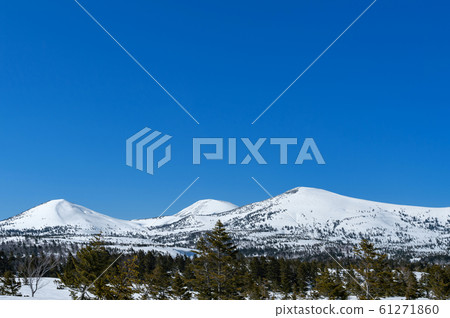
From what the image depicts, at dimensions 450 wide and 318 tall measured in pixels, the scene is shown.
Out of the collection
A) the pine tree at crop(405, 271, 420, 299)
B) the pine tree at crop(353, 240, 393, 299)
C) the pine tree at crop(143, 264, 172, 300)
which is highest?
the pine tree at crop(353, 240, 393, 299)

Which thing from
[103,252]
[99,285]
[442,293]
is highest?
[103,252]

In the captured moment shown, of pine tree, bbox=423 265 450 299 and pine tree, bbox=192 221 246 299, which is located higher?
pine tree, bbox=192 221 246 299

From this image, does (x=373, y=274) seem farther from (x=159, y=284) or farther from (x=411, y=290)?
(x=411, y=290)

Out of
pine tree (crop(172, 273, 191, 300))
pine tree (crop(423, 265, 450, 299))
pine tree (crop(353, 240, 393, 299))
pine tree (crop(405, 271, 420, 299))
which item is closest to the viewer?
pine tree (crop(353, 240, 393, 299))

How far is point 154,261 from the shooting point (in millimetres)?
97562

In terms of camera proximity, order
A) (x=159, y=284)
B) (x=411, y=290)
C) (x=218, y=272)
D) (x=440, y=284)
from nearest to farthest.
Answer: (x=218, y=272) < (x=159, y=284) < (x=440, y=284) < (x=411, y=290)

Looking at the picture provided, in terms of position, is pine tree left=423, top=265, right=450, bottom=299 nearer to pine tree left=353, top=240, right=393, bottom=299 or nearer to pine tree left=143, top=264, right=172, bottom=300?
pine tree left=353, top=240, right=393, bottom=299

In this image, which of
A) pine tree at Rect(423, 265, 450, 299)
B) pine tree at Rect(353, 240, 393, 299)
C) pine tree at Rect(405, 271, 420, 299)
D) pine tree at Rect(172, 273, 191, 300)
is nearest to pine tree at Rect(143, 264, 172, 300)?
pine tree at Rect(172, 273, 191, 300)

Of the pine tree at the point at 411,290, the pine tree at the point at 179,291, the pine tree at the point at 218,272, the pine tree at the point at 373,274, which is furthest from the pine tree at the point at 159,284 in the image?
the pine tree at the point at 411,290

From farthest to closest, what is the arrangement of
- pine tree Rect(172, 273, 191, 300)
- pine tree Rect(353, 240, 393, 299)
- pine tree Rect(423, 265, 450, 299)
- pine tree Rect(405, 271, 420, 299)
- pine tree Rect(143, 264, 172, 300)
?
1. pine tree Rect(405, 271, 420, 299)
2. pine tree Rect(423, 265, 450, 299)
3. pine tree Rect(143, 264, 172, 300)
4. pine tree Rect(172, 273, 191, 300)
5. pine tree Rect(353, 240, 393, 299)

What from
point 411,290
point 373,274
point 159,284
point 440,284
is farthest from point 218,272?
point 411,290
